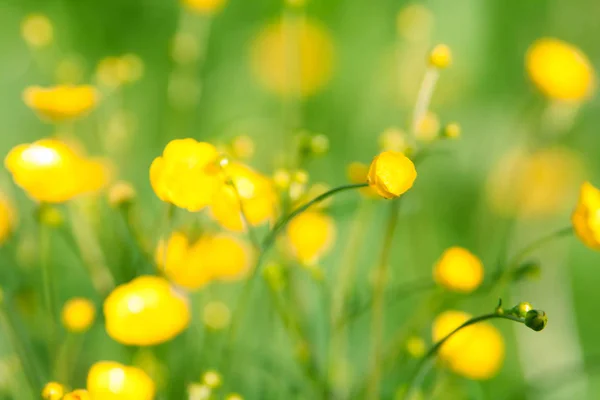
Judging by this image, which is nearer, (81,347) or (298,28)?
(81,347)

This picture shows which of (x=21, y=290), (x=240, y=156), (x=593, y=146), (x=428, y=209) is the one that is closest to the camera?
(x=240, y=156)

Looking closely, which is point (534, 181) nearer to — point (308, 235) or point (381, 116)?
point (381, 116)

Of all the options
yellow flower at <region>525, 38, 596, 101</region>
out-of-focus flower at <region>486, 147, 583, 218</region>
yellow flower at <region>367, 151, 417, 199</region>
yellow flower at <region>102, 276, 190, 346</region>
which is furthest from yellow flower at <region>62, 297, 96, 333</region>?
out-of-focus flower at <region>486, 147, 583, 218</region>

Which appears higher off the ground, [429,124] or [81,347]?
[429,124]

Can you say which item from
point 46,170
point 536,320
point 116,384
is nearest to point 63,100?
point 46,170

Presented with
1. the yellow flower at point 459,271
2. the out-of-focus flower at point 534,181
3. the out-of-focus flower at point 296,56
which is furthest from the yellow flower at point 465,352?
the out-of-focus flower at point 296,56

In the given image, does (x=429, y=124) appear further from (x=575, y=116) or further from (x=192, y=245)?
(x=575, y=116)

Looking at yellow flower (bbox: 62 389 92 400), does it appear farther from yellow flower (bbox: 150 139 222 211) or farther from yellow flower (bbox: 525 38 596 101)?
yellow flower (bbox: 525 38 596 101)

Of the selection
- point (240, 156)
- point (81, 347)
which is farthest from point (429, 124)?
point (81, 347)
